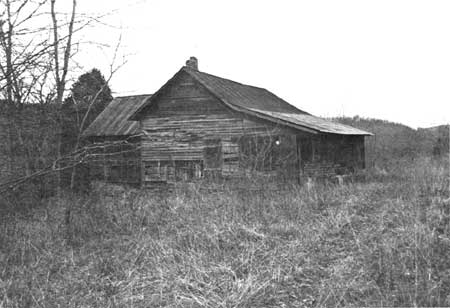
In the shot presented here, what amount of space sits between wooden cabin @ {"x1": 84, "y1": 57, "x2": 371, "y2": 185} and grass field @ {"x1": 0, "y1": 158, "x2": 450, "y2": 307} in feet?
19.0

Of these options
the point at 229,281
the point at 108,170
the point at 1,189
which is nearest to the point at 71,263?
the point at 1,189

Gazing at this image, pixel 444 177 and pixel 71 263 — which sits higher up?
pixel 444 177

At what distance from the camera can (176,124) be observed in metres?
17.0

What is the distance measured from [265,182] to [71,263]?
Result: 5182 mm

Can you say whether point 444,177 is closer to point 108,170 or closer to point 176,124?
point 176,124

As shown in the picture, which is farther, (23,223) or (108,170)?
(108,170)

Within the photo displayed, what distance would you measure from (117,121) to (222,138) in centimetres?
776

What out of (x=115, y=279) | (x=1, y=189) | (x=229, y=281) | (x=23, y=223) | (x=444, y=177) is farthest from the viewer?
(x=444, y=177)

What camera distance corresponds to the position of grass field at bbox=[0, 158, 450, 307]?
4.64 meters

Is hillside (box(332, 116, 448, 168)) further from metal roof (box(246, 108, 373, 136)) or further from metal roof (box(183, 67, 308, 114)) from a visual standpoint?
metal roof (box(183, 67, 308, 114))

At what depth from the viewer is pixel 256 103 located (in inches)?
731

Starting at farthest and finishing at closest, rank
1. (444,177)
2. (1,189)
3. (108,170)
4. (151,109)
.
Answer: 1. (108,170)
2. (151,109)
3. (444,177)
4. (1,189)

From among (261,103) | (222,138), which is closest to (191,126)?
(222,138)

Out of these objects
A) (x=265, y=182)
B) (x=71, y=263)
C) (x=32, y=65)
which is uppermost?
(x=32, y=65)
